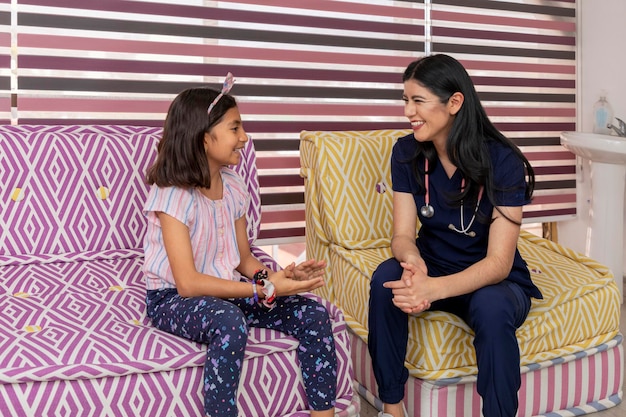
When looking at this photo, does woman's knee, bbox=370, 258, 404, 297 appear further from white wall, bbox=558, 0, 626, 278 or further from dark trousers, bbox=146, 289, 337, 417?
white wall, bbox=558, 0, 626, 278

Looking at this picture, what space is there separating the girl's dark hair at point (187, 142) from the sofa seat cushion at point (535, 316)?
742 mm

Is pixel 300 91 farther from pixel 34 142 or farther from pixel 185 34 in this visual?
pixel 34 142

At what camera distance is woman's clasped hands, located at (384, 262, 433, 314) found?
71.6 inches

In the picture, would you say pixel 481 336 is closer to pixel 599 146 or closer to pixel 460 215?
pixel 460 215

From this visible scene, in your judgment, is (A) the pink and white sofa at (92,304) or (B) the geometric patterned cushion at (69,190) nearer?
(A) the pink and white sofa at (92,304)

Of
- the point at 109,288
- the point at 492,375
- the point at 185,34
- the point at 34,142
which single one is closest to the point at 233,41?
the point at 185,34

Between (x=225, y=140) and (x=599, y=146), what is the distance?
6.74 ft

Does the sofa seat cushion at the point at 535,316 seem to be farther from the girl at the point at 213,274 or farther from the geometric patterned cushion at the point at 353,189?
the girl at the point at 213,274

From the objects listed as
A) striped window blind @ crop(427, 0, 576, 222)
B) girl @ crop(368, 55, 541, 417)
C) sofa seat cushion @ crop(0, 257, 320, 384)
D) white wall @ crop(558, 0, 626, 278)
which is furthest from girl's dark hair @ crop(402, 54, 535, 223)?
white wall @ crop(558, 0, 626, 278)

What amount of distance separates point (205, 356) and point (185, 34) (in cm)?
178

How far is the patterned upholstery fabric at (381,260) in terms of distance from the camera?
6.47ft

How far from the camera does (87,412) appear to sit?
1565 millimetres

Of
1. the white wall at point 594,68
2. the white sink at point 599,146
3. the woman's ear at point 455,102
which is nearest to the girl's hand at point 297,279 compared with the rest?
the woman's ear at point 455,102

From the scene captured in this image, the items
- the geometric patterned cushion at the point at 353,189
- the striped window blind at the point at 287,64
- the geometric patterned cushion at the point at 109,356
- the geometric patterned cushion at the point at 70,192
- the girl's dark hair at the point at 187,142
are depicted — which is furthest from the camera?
the striped window blind at the point at 287,64
